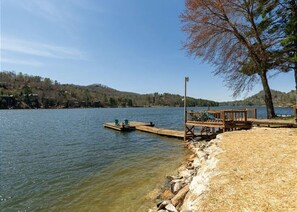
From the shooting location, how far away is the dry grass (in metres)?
4.45

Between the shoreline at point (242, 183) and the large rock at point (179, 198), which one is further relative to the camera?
the large rock at point (179, 198)

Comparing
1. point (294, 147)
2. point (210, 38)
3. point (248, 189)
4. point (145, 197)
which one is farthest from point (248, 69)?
point (248, 189)

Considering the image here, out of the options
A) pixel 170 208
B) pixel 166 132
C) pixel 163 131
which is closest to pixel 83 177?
pixel 170 208

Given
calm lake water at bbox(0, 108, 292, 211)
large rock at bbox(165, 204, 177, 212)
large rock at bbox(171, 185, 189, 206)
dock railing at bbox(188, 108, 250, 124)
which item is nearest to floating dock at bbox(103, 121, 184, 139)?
dock railing at bbox(188, 108, 250, 124)

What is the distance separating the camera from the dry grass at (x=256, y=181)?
14.6 ft

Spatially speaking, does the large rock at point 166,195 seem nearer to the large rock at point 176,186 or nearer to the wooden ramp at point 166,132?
the large rock at point 176,186

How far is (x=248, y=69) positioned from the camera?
2162cm

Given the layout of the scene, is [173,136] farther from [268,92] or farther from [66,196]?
[66,196]

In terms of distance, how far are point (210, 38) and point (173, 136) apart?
1034cm

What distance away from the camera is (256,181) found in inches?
213

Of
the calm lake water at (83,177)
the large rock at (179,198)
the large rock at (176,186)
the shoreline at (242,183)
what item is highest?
the shoreline at (242,183)

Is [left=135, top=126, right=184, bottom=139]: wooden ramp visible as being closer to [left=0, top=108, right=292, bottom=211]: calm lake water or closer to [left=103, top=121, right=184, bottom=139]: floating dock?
[left=103, top=121, right=184, bottom=139]: floating dock

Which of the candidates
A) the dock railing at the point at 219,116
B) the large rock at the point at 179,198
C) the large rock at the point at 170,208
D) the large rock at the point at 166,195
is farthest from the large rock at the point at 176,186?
the dock railing at the point at 219,116

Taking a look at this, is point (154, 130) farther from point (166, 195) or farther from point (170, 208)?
point (170, 208)
